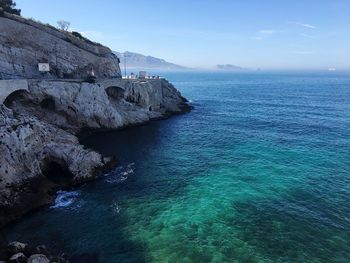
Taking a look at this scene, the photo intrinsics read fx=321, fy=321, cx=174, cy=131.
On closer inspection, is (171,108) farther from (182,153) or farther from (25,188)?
(25,188)

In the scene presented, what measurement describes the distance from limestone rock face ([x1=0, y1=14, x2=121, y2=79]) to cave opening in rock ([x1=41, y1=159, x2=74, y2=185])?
26.7 metres

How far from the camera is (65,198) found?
3978cm

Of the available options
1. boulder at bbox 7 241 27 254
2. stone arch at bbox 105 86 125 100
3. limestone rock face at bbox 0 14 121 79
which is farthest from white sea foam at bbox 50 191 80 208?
stone arch at bbox 105 86 125 100

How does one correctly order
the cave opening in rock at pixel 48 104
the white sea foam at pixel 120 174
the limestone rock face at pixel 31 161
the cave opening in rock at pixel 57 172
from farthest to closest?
the cave opening in rock at pixel 48 104 → the white sea foam at pixel 120 174 → the cave opening in rock at pixel 57 172 → the limestone rock face at pixel 31 161

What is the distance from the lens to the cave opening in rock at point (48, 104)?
61656 mm

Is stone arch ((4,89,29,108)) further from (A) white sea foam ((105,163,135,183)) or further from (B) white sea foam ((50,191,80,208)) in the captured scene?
(B) white sea foam ((50,191,80,208))

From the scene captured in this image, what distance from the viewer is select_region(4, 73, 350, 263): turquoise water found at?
29.7m

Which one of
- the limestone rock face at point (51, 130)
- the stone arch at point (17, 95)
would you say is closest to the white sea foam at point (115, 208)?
the limestone rock face at point (51, 130)

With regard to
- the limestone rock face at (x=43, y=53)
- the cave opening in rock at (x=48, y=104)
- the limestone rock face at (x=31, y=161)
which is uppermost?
the limestone rock face at (x=43, y=53)

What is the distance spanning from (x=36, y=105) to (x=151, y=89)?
35125 millimetres

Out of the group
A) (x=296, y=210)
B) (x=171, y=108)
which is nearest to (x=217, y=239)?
(x=296, y=210)

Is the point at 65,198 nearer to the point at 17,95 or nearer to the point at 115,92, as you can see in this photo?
the point at 17,95

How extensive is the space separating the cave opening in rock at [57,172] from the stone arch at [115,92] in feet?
117

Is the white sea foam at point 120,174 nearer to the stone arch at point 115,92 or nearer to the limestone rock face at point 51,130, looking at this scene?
the limestone rock face at point 51,130
